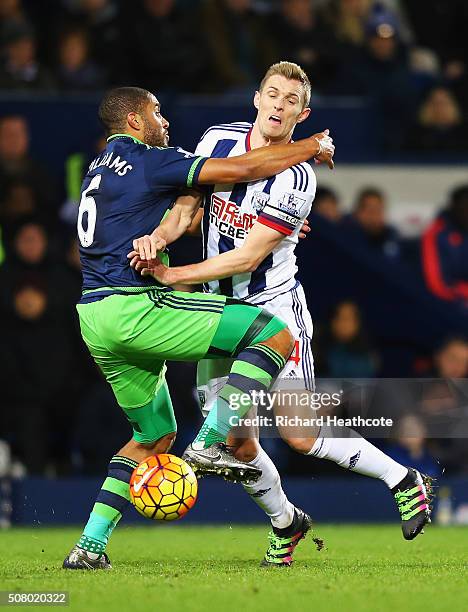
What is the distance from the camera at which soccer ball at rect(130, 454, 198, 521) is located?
6590 mm

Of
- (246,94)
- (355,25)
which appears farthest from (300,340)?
(355,25)

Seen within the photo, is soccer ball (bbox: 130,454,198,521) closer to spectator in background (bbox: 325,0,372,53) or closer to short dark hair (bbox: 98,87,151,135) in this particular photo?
short dark hair (bbox: 98,87,151,135)

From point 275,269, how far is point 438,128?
22.8 feet

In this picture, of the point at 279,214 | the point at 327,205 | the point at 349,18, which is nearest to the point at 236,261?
the point at 279,214

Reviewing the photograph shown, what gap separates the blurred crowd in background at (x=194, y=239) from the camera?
1116 centimetres

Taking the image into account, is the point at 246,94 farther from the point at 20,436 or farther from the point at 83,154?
the point at 20,436

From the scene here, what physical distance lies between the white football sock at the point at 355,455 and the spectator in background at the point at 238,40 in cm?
726

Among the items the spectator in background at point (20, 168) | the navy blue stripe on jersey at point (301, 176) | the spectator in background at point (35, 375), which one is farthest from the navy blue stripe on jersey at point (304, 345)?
the spectator in background at point (20, 168)

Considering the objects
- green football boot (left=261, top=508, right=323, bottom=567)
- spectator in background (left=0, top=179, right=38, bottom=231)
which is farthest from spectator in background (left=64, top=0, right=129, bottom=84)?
green football boot (left=261, top=508, right=323, bottom=567)

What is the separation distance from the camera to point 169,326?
6.73 meters

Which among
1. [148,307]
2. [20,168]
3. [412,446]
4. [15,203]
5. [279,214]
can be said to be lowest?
[412,446]

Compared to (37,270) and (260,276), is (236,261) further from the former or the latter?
(37,270)

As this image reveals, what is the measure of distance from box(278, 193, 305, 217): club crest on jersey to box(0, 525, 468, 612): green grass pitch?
6.24 ft

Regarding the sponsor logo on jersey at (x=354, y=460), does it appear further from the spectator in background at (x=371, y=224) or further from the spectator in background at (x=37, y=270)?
the spectator in background at (x=371, y=224)
